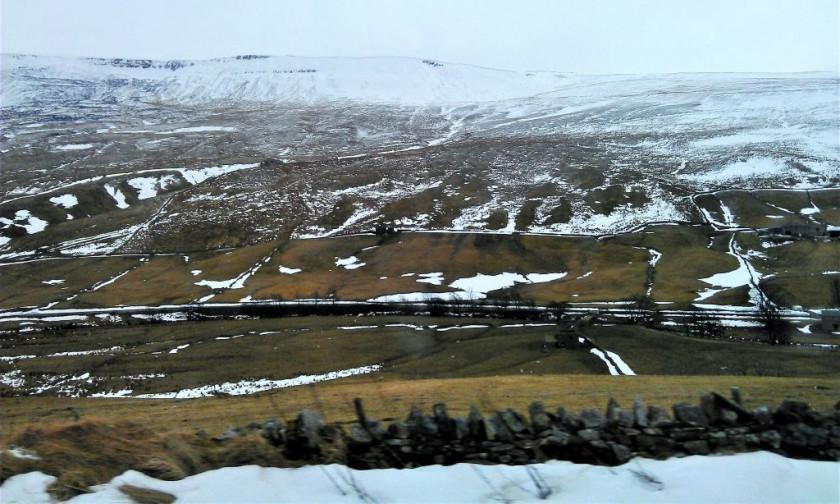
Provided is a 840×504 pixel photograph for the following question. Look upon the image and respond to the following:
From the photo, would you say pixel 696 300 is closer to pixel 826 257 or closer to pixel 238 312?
pixel 826 257

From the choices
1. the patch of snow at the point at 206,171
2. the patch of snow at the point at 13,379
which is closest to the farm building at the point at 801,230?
the patch of snow at the point at 13,379

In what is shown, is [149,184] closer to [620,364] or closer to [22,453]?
[620,364]

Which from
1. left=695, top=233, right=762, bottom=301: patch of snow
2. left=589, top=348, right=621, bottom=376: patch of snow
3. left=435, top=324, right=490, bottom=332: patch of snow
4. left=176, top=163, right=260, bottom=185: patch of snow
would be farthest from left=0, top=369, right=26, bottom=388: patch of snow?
left=176, top=163, right=260, bottom=185: patch of snow

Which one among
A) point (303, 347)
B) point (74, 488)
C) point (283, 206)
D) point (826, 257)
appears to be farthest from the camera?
point (283, 206)

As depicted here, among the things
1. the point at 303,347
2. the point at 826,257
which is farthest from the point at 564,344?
the point at 826,257

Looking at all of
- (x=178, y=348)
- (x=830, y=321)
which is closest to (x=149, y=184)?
(x=178, y=348)

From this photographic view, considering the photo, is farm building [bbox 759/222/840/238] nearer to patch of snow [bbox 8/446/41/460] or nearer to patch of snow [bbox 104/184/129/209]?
patch of snow [bbox 8/446/41/460]
